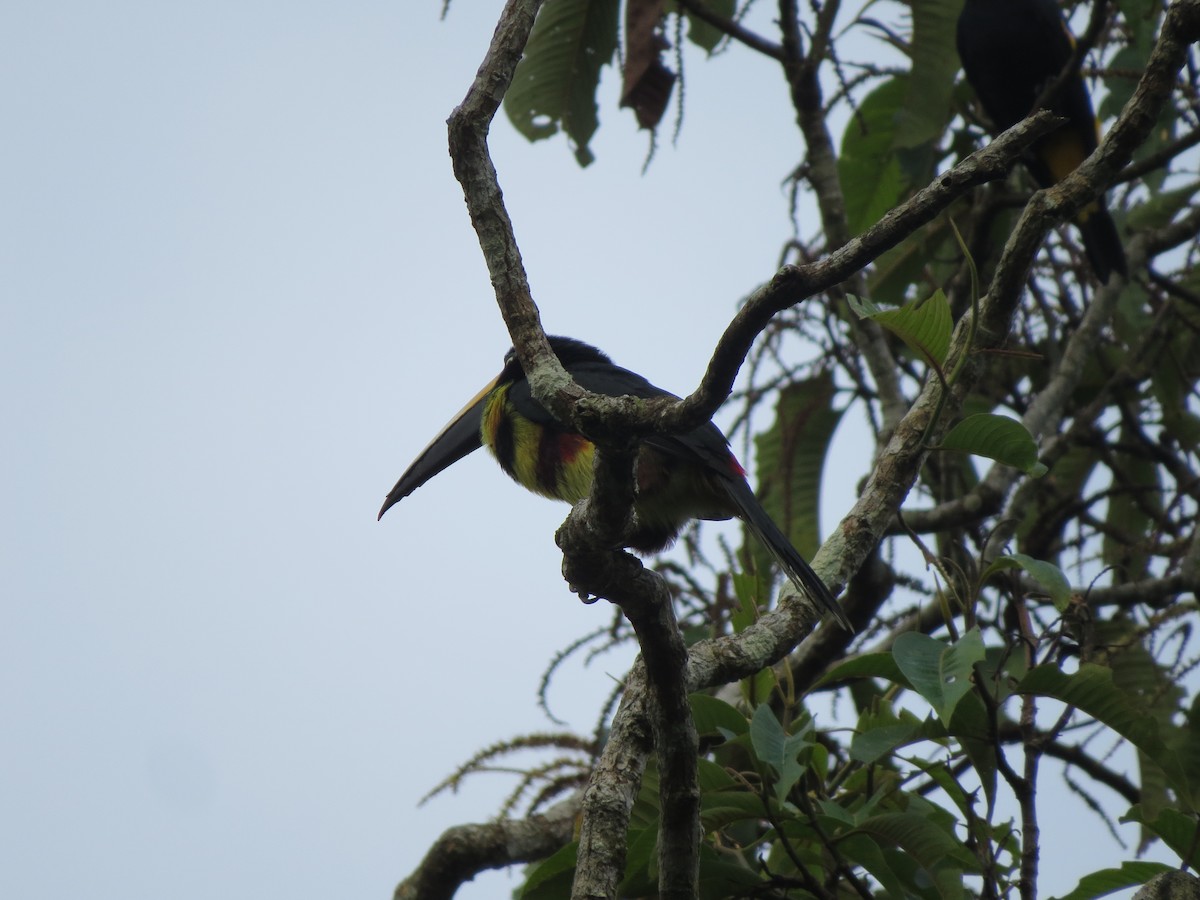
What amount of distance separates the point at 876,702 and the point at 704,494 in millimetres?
862

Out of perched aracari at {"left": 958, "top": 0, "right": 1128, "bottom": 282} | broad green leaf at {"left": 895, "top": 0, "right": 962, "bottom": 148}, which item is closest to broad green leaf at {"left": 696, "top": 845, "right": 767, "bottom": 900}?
broad green leaf at {"left": 895, "top": 0, "right": 962, "bottom": 148}

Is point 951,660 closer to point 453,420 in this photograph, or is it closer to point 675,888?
point 675,888

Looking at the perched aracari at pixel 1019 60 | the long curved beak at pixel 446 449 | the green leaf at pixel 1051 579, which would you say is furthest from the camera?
the perched aracari at pixel 1019 60

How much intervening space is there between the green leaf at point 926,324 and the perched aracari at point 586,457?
0.56 meters

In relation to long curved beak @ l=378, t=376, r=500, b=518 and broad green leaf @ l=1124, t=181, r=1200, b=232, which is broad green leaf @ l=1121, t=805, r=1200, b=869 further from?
broad green leaf @ l=1124, t=181, r=1200, b=232

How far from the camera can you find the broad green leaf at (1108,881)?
2301mm

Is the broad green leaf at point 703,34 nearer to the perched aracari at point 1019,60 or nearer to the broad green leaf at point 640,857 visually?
the perched aracari at point 1019,60

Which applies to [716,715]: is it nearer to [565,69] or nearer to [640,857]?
[640,857]

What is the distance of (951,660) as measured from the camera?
2.04m

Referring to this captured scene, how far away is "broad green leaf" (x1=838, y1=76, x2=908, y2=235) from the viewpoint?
465 cm

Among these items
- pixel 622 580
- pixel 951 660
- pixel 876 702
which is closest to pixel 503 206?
pixel 622 580

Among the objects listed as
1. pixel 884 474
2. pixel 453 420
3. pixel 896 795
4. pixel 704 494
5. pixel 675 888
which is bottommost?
pixel 675 888

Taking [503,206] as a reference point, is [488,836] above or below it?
below

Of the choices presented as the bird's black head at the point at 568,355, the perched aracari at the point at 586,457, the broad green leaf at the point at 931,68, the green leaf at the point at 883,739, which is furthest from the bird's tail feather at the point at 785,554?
the broad green leaf at the point at 931,68
